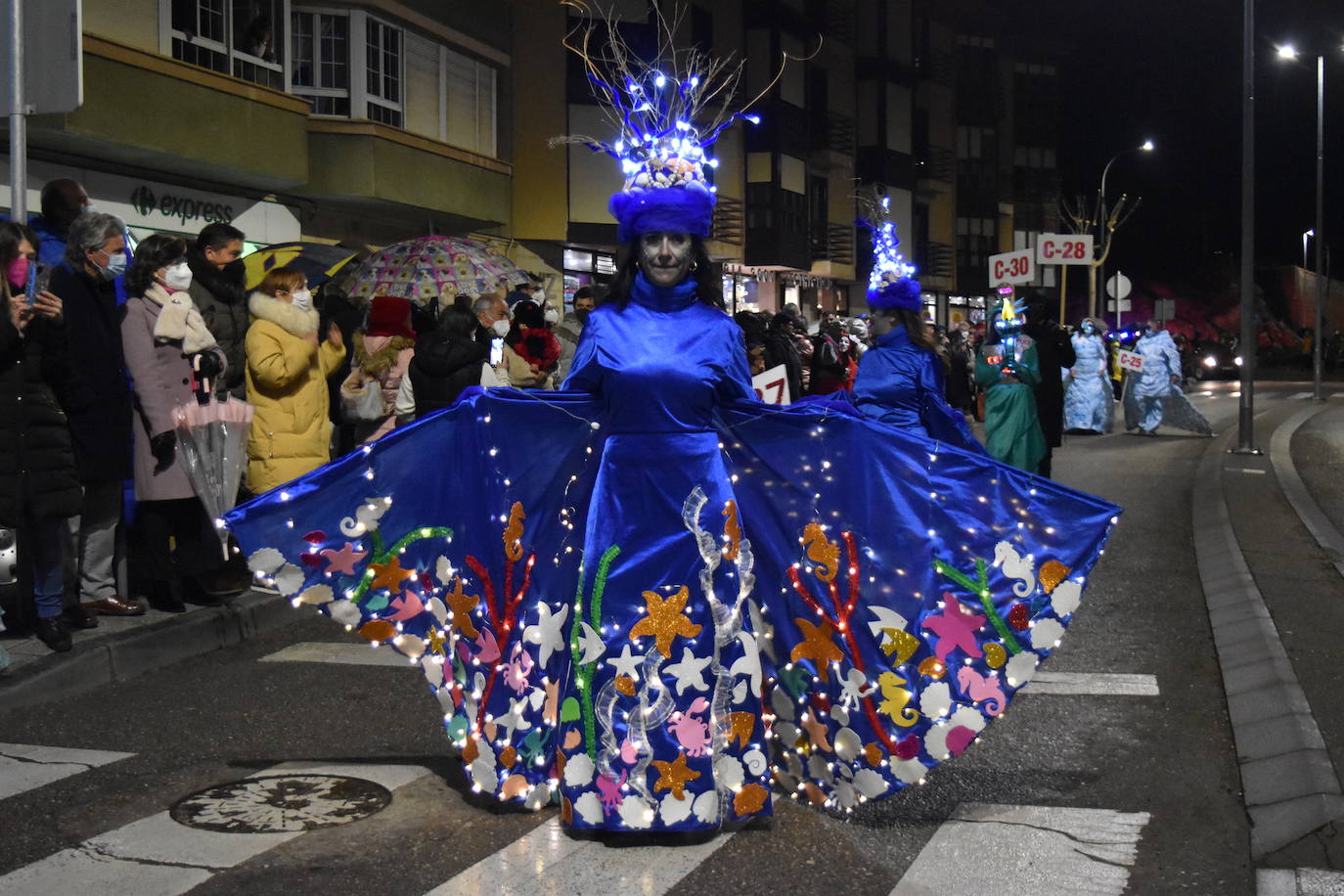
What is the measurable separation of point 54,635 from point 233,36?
13882 millimetres

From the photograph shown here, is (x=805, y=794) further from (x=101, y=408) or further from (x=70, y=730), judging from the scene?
(x=101, y=408)

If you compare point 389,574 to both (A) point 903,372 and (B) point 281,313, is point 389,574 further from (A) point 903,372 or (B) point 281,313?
(B) point 281,313

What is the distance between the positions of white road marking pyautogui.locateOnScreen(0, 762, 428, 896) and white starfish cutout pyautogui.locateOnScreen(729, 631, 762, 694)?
144cm

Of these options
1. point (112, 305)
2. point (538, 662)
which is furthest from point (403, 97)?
point (538, 662)

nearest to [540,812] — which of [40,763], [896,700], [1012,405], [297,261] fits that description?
[896,700]

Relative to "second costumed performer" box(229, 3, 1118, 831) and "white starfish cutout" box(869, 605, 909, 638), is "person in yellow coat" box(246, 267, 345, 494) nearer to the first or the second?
"second costumed performer" box(229, 3, 1118, 831)

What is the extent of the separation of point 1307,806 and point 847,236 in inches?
1712

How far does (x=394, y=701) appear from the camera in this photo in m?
6.59

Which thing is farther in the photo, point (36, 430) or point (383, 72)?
point (383, 72)

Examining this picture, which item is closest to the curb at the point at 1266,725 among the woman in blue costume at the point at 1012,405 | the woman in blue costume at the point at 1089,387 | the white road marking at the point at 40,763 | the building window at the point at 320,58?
the woman in blue costume at the point at 1012,405

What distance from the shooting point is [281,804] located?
5.05 m

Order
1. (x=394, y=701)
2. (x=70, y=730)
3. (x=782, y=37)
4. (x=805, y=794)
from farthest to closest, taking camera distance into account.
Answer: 1. (x=782, y=37)
2. (x=394, y=701)
3. (x=70, y=730)
4. (x=805, y=794)

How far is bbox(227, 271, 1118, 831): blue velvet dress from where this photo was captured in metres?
4.69

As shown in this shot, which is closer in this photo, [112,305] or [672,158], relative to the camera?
[672,158]
